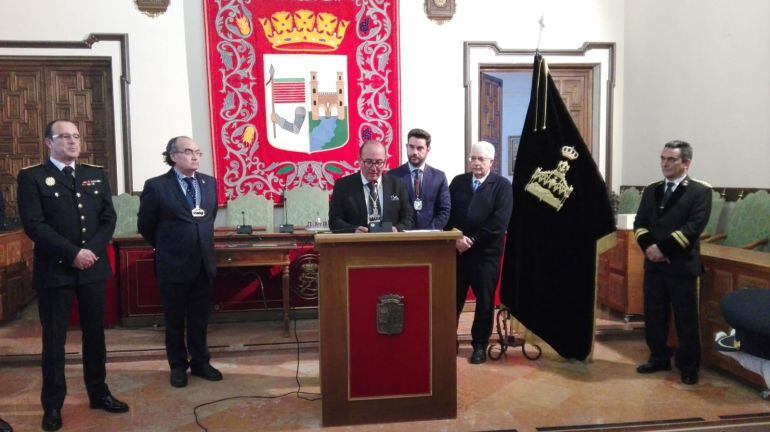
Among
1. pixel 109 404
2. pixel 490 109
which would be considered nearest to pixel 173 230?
pixel 109 404

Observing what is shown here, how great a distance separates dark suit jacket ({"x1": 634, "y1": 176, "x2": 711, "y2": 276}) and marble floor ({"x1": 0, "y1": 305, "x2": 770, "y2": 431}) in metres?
0.68

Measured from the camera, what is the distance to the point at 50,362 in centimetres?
284

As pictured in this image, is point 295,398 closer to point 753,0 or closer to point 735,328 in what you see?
point 735,328

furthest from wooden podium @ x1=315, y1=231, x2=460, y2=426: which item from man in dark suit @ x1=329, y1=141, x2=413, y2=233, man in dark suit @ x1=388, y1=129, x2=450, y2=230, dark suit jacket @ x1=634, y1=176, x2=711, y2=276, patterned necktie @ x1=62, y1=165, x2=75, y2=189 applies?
dark suit jacket @ x1=634, y1=176, x2=711, y2=276

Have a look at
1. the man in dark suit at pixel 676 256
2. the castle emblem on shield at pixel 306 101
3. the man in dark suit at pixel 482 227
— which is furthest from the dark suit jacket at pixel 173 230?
the man in dark suit at pixel 676 256

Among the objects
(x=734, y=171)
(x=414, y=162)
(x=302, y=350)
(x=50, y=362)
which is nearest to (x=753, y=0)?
(x=734, y=171)

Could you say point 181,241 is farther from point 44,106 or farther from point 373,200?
point 44,106

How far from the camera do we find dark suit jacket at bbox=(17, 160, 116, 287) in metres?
2.75

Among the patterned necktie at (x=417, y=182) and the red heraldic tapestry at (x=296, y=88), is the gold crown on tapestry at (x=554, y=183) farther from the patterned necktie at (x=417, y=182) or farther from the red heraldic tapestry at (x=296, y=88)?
the red heraldic tapestry at (x=296, y=88)

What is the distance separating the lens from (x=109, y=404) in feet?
9.89

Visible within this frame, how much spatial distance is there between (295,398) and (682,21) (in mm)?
4595

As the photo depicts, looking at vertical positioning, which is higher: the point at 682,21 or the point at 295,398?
the point at 682,21

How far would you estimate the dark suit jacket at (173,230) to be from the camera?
3320mm

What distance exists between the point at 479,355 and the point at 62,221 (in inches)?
99.3
